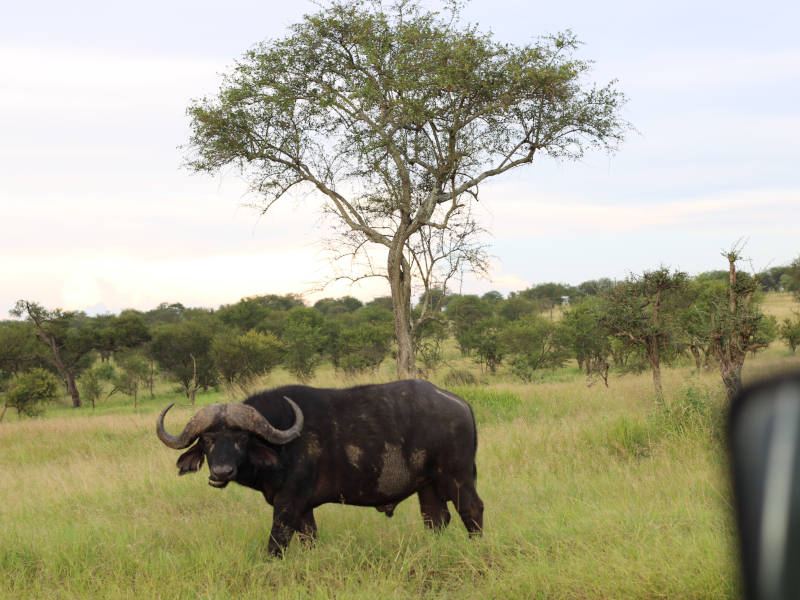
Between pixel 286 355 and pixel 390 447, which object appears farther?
pixel 286 355

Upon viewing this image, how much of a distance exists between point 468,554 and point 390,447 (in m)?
1.21

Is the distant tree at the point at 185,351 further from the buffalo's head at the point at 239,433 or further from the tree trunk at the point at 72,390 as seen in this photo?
the buffalo's head at the point at 239,433

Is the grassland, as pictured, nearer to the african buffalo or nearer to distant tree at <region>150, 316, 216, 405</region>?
the african buffalo

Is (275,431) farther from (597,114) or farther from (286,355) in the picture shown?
(286,355)

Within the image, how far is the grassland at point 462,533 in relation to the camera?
464 centimetres

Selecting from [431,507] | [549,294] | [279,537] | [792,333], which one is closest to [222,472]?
[279,537]

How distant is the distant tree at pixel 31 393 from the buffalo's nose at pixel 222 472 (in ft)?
112

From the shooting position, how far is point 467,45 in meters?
20.1

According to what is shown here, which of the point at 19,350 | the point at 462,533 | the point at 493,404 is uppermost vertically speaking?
the point at 19,350

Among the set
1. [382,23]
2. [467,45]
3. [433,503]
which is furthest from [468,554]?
[382,23]

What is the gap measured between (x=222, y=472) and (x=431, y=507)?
2151 millimetres

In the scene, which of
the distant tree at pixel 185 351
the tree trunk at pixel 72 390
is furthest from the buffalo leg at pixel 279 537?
the tree trunk at pixel 72 390

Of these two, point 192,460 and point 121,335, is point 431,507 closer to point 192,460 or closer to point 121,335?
point 192,460

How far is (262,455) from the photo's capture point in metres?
5.87
